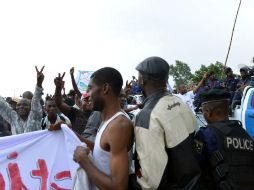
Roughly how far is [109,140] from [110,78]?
0.50 m

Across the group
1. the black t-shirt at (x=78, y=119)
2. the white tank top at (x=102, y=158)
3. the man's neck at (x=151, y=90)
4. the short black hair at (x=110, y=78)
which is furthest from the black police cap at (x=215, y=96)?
the black t-shirt at (x=78, y=119)

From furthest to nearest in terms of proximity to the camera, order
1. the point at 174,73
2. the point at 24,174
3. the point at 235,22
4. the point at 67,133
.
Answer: the point at 174,73, the point at 235,22, the point at 24,174, the point at 67,133

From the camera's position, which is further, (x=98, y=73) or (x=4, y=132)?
(x=4, y=132)

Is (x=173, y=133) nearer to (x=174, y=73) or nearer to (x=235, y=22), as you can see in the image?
(x=235, y=22)

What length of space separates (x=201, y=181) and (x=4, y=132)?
571cm

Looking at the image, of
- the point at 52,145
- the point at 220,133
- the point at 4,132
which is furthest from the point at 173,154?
the point at 4,132

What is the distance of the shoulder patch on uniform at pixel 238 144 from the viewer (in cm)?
321

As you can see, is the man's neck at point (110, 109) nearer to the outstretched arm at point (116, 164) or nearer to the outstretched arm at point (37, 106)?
the outstretched arm at point (116, 164)

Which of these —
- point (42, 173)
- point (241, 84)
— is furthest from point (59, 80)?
point (241, 84)

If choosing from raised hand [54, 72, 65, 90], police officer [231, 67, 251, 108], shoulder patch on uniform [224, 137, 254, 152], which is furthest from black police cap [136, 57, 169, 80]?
police officer [231, 67, 251, 108]

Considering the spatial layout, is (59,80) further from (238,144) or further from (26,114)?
(238,144)

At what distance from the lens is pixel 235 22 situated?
17.8 meters

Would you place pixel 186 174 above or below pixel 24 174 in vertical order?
above

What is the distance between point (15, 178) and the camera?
4230 millimetres
